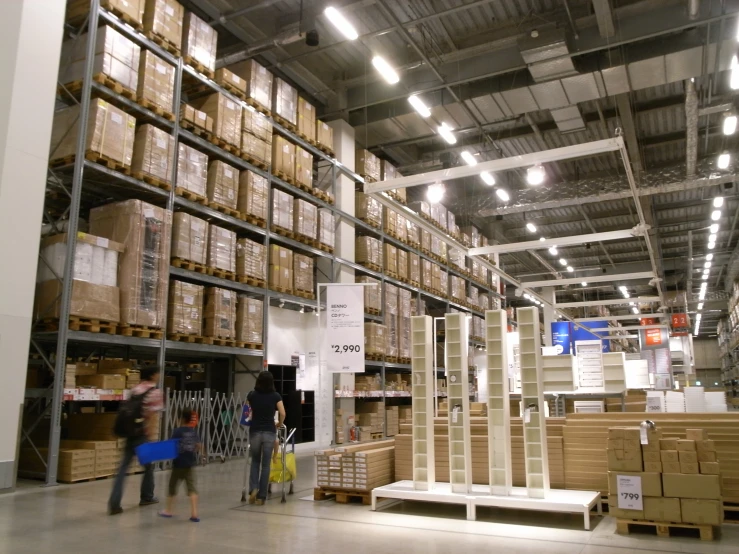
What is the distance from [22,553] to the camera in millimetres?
5168

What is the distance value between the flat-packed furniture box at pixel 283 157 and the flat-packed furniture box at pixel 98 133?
4267 mm

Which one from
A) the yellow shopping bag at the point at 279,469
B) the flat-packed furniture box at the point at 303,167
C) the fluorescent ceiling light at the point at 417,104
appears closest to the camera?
the yellow shopping bag at the point at 279,469

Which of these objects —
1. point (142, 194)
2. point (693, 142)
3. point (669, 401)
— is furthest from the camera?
point (693, 142)

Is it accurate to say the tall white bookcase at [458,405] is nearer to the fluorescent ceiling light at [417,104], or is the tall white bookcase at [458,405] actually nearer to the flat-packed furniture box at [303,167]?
the fluorescent ceiling light at [417,104]

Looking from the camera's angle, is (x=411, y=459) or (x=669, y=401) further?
(x=669, y=401)

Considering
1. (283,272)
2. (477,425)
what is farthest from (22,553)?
(283,272)

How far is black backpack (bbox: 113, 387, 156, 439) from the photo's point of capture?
6883 mm

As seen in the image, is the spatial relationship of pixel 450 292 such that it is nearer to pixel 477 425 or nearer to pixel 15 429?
pixel 477 425

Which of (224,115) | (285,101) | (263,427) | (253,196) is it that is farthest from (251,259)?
(263,427)

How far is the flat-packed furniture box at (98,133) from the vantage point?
970 centimetres

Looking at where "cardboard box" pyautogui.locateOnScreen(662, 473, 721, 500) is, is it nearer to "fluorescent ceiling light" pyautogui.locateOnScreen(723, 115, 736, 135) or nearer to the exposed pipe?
"fluorescent ceiling light" pyautogui.locateOnScreen(723, 115, 736, 135)

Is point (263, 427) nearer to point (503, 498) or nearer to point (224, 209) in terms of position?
point (503, 498)

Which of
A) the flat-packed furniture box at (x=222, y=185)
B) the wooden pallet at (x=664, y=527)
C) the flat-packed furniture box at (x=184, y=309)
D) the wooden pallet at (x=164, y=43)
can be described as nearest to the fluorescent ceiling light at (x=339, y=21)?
the wooden pallet at (x=164, y=43)

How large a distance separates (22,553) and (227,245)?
7835 millimetres
